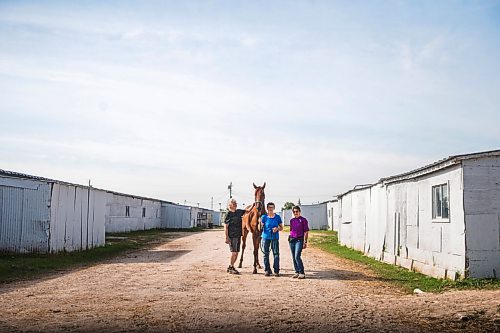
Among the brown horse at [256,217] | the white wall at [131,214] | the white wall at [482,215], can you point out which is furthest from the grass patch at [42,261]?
the white wall at [131,214]

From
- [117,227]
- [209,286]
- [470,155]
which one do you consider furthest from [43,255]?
[117,227]

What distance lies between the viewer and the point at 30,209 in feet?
66.6

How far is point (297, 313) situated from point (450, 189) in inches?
255

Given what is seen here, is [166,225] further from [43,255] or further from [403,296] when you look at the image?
[403,296]

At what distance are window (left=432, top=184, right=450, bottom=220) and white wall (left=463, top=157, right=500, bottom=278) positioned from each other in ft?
3.70

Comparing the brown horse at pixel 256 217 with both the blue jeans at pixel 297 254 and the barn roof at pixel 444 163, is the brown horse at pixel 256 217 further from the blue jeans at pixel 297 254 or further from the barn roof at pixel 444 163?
the barn roof at pixel 444 163

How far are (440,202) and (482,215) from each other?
1.88 metres

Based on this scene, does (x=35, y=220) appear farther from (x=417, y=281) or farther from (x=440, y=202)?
(x=440, y=202)

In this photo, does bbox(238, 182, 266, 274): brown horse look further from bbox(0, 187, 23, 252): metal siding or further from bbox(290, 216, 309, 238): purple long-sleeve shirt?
bbox(0, 187, 23, 252): metal siding

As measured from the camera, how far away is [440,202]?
14.7 metres

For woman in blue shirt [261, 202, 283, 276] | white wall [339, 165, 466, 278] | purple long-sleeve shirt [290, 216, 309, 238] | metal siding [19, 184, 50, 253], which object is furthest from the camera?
metal siding [19, 184, 50, 253]

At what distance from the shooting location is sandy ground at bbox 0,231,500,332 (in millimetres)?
8156

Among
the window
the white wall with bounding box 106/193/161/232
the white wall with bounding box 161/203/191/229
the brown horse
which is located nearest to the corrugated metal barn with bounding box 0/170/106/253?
the brown horse

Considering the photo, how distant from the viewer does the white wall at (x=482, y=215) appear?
12.7m
